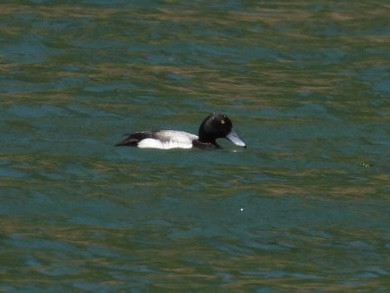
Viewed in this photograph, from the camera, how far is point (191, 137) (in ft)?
52.9

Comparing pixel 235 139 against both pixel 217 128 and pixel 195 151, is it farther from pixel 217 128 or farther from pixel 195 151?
pixel 195 151

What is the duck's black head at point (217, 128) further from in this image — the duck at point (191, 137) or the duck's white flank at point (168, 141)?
the duck's white flank at point (168, 141)

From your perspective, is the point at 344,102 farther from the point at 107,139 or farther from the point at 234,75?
the point at 107,139

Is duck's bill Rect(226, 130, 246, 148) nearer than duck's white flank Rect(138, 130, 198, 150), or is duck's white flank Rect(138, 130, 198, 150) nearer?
duck's white flank Rect(138, 130, 198, 150)

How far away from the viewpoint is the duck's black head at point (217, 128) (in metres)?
16.2

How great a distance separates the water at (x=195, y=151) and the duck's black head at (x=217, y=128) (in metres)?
0.21

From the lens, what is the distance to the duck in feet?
51.1

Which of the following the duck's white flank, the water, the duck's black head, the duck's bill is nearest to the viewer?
the water

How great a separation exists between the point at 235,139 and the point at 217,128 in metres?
0.21

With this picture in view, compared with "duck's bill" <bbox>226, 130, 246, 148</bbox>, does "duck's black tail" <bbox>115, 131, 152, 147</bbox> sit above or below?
above

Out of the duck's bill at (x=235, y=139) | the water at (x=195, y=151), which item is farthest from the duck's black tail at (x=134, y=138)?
the duck's bill at (x=235, y=139)

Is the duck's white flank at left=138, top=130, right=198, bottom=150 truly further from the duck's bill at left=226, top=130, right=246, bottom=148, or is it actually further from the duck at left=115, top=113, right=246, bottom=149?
the duck's bill at left=226, top=130, right=246, bottom=148

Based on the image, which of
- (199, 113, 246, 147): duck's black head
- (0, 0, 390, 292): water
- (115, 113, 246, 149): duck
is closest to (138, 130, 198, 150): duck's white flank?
(115, 113, 246, 149): duck

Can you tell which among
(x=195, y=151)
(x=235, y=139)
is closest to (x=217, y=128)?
(x=235, y=139)
